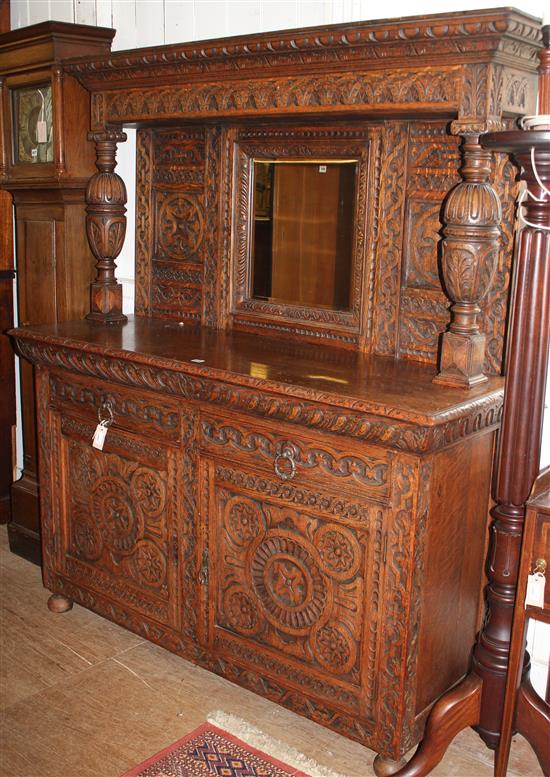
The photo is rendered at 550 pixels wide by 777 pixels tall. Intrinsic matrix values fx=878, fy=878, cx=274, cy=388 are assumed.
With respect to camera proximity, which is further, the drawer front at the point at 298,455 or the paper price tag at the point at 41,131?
the paper price tag at the point at 41,131

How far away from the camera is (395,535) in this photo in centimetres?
218

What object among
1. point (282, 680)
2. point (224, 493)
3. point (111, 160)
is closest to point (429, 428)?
point (224, 493)

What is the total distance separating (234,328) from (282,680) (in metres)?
1.19

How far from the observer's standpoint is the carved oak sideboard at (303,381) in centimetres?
218

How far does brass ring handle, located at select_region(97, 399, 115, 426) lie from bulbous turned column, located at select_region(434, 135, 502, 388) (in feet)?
3.58

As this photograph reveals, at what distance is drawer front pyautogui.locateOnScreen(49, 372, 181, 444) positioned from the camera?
8.75ft

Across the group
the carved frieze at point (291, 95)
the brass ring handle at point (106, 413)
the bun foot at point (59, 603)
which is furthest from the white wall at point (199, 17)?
the bun foot at point (59, 603)

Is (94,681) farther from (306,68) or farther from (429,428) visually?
Answer: (306,68)

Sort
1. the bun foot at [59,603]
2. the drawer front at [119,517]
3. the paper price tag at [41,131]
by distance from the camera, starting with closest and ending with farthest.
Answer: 1. the drawer front at [119,517]
2. the bun foot at [59,603]
3. the paper price tag at [41,131]

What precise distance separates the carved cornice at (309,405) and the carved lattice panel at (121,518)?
0.24 m

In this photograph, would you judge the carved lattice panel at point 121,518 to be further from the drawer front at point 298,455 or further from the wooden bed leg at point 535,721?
the wooden bed leg at point 535,721

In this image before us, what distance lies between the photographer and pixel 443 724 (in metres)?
2.22

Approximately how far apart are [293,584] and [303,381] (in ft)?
1.89

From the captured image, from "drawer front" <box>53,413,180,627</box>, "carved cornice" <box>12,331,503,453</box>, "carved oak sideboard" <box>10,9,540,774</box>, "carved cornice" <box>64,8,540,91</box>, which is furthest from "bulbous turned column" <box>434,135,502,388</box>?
"drawer front" <box>53,413,180,627</box>
